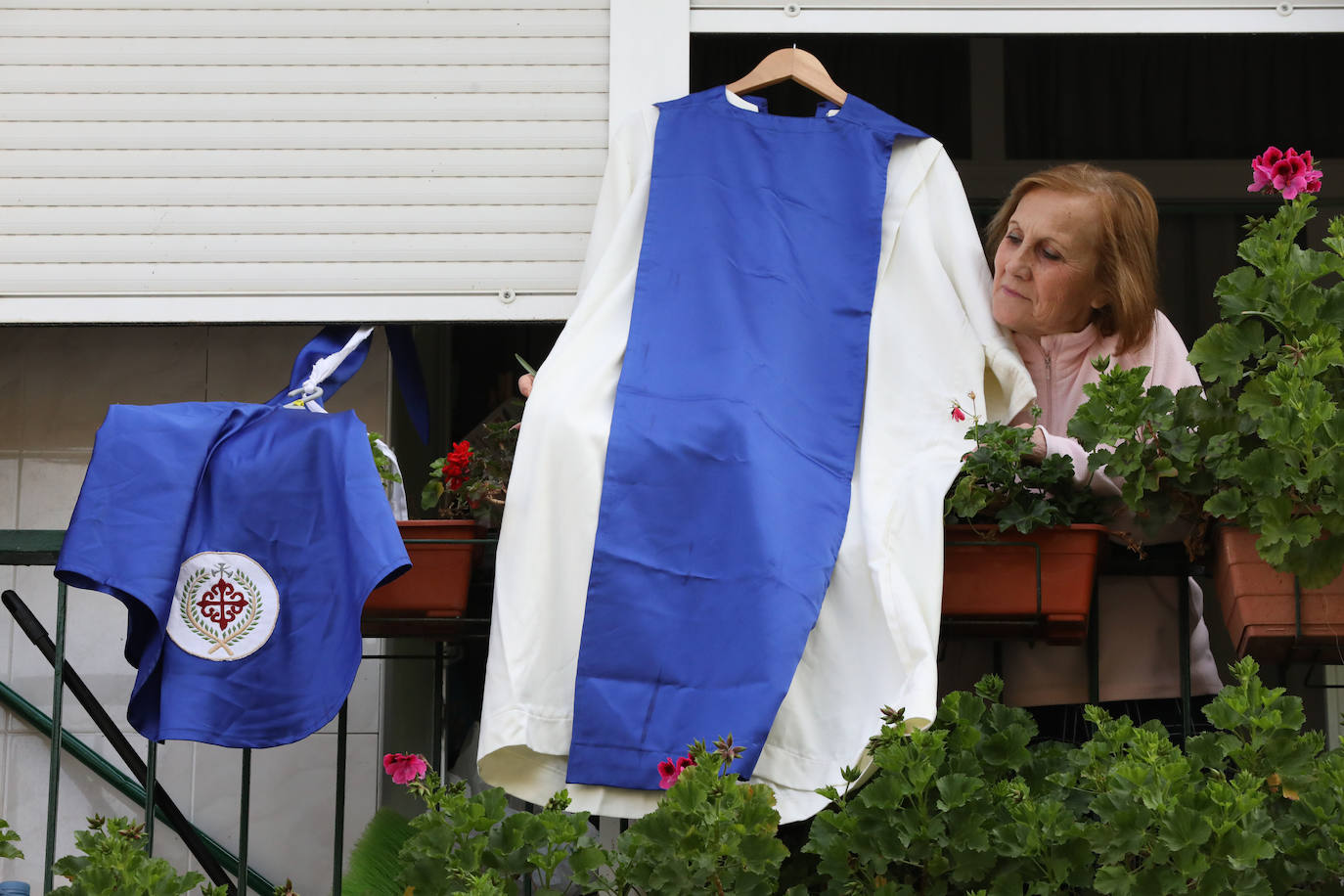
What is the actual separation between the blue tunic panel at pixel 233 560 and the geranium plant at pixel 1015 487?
1.03 m

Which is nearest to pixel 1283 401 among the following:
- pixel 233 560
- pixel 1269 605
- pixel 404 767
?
pixel 1269 605

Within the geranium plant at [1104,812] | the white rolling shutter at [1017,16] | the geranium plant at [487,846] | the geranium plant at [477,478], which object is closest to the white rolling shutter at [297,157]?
the white rolling shutter at [1017,16]

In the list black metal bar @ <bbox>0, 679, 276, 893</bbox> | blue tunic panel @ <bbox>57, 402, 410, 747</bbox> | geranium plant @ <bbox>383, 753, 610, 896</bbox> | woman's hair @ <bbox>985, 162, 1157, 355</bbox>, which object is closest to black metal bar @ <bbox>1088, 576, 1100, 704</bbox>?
woman's hair @ <bbox>985, 162, 1157, 355</bbox>

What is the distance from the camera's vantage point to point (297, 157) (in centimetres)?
430

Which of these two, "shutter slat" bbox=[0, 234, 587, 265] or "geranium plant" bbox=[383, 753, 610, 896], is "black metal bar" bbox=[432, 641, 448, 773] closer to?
"geranium plant" bbox=[383, 753, 610, 896]

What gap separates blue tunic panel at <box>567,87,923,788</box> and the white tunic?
4 cm

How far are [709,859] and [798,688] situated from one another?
2.01 ft

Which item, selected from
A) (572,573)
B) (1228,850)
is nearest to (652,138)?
(572,573)

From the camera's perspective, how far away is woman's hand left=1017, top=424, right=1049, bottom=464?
11.2ft

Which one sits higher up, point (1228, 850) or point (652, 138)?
point (652, 138)

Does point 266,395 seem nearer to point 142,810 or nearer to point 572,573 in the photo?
point 142,810

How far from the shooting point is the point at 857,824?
116 inches

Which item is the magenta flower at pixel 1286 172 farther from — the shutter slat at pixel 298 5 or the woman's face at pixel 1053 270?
the shutter slat at pixel 298 5

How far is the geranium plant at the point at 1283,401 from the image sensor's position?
3.07 m
